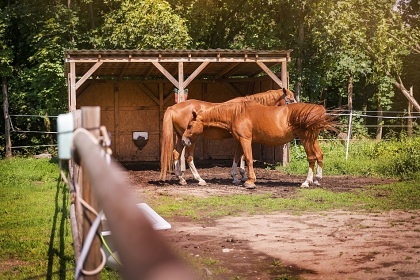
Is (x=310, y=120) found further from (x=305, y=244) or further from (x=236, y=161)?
(x=305, y=244)

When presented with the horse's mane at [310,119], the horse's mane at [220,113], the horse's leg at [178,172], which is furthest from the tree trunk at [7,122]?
the horse's mane at [310,119]

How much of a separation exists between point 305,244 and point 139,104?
42.2 feet

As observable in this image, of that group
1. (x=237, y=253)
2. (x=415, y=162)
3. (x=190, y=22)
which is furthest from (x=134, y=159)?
(x=237, y=253)

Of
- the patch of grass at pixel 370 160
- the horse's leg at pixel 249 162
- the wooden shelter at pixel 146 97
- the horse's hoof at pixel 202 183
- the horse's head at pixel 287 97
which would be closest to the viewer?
the horse's leg at pixel 249 162

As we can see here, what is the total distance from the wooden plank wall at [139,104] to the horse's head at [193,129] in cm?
630

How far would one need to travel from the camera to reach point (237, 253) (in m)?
6.39

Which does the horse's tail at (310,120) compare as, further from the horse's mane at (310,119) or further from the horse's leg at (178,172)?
the horse's leg at (178,172)

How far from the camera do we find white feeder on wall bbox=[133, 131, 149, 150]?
18.8 m

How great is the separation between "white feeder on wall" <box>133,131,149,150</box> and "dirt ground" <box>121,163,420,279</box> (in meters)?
10.4

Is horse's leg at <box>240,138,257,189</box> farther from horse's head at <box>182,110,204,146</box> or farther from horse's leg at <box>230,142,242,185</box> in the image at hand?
horse's head at <box>182,110,204,146</box>

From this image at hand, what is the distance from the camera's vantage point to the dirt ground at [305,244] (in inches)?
218

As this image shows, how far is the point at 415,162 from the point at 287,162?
3.48 m

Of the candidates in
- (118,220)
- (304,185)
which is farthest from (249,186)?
(118,220)

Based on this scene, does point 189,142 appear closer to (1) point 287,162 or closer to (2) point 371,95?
(1) point 287,162
